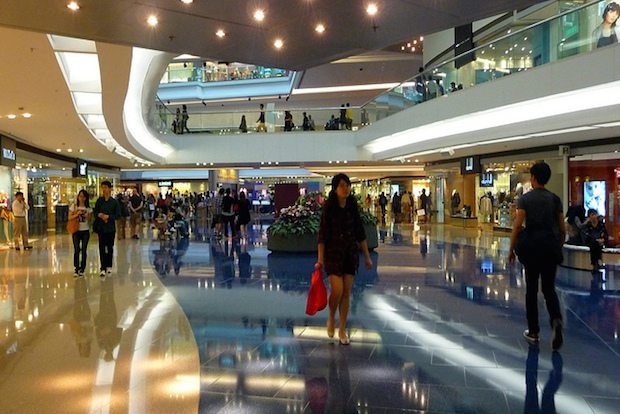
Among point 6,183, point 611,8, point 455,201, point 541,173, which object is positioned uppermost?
point 611,8

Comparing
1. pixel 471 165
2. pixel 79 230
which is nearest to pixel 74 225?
pixel 79 230

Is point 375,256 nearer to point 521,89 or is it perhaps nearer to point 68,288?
point 521,89

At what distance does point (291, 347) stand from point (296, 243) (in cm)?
778

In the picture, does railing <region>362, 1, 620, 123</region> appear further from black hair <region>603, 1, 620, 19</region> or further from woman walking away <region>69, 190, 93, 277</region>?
woman walking away <region>69, 190, 93, 277</region>

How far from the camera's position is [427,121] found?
17156mm

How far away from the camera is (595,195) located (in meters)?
16.7

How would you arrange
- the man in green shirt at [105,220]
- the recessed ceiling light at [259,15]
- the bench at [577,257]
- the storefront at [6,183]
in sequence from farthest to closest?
the storefront at [6,183]
the bench at [577,257]
the man in green shirt at [105,220]
the recessed ceiling light at [259,15]

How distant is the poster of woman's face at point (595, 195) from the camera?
16406 mm

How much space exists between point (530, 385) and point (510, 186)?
63.2 ft

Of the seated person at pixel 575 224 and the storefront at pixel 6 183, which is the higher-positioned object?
the storefront at pixel 6 183

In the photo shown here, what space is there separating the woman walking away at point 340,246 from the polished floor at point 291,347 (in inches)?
16.5

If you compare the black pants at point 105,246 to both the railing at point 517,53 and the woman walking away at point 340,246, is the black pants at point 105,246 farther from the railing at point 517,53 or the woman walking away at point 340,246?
the railing at point 517,53

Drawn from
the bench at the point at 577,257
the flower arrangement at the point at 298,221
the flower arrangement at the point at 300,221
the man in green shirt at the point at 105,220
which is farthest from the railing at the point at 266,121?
the man in green shirt at the point at 105,220

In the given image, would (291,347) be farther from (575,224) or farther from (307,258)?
(575,224)
